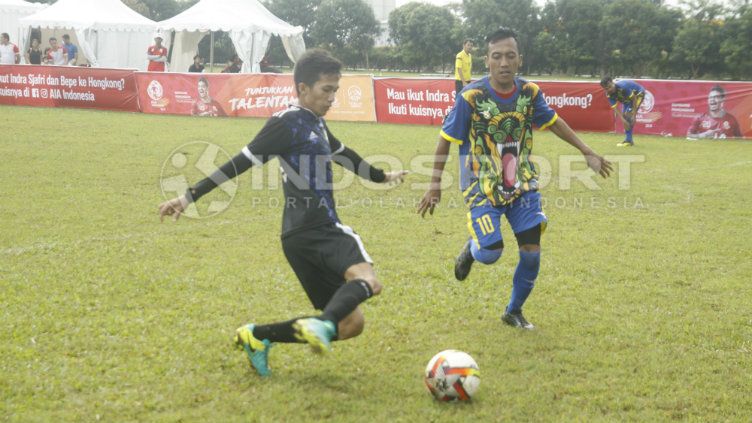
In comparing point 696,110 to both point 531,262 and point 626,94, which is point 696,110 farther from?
point 531,262

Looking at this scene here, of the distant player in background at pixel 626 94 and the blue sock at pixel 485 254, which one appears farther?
the distant player in background at pixel 626 94

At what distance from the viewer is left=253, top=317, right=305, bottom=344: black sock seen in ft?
13.2

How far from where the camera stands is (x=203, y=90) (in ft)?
70.2

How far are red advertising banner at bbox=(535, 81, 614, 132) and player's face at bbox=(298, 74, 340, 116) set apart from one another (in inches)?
589

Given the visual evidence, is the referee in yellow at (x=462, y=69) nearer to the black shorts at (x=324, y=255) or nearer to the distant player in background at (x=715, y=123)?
the distant player in background at (x=715, y=123)

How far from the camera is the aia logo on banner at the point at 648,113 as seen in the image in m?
18.3

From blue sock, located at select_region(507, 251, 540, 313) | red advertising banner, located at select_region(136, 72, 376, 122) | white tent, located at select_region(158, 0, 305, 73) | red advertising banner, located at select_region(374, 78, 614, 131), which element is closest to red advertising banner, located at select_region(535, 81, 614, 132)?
red advertising banner, located at select_region(374, 78, 614, 131)

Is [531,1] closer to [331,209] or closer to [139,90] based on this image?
[139,90]

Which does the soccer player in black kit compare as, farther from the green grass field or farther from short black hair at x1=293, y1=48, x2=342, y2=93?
the green grass field

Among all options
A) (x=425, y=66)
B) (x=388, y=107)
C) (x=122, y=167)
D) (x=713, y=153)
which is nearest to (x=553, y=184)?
(x=713, y=153)

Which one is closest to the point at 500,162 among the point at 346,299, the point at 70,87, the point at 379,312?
the point at 379,312

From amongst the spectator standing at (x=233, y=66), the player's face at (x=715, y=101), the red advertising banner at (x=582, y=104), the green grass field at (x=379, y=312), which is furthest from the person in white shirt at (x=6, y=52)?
the player's face at (x=715, y=101)

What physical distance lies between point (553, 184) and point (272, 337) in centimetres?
817

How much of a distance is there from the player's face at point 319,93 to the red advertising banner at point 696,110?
50.4ft
